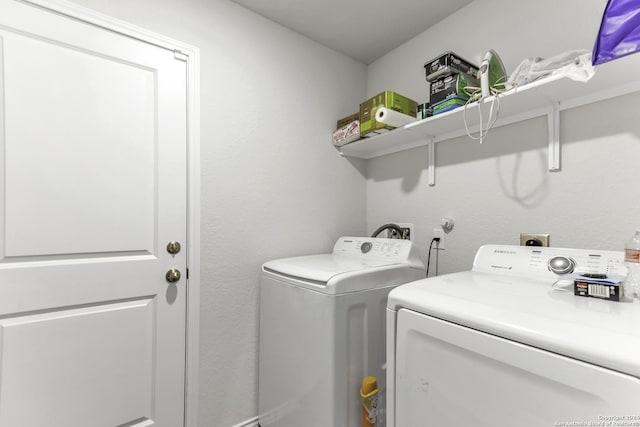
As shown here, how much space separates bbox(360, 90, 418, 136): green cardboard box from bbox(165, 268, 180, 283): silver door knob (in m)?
1.34

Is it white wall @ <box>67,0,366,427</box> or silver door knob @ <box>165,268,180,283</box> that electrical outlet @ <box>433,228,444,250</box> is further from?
silver door knob @ <box>165,268,180,283</box>

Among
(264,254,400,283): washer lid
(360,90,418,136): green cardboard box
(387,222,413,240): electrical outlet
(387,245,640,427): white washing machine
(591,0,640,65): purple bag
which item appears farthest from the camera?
(387,222,413,240): electrical outlet

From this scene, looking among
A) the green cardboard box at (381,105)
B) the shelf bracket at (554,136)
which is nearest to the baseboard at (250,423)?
the green cardboard box at (381,105)

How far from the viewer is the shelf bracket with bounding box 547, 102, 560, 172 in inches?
51.4

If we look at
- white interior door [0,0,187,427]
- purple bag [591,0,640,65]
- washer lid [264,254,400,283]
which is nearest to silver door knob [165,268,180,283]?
white interior door [0,0,187,427]

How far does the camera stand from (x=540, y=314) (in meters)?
0.69

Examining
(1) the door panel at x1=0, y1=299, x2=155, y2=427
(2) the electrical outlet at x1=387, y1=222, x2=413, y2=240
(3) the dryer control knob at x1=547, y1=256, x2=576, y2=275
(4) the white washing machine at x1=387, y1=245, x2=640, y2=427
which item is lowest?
(1) the door panel at x1=0, y1=299, x2=155, y2=427

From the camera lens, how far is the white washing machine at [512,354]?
1.80 feet

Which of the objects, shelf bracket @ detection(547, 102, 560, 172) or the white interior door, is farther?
shelf bracket @ detection(547, 102, 560, 172)

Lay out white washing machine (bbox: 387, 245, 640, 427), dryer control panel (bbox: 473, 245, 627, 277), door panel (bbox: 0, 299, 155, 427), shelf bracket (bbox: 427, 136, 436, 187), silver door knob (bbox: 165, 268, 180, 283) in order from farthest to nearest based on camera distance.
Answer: shelf bracket (bbox: 427, 136, 436, 187) → silver door knob (bbox: 165, 268, 180, 283) → door panel (bbox: 0, 299, 155, 427) → dryer control panel (bbox: 473, 245, 627, 277) → white washing machine (bbox: 387, 245, 640, 427)

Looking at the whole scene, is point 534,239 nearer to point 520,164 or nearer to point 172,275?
point 520,164

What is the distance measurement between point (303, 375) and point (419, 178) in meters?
1.34

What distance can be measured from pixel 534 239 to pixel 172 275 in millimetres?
1745

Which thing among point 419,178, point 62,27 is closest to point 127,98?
point 62,27
